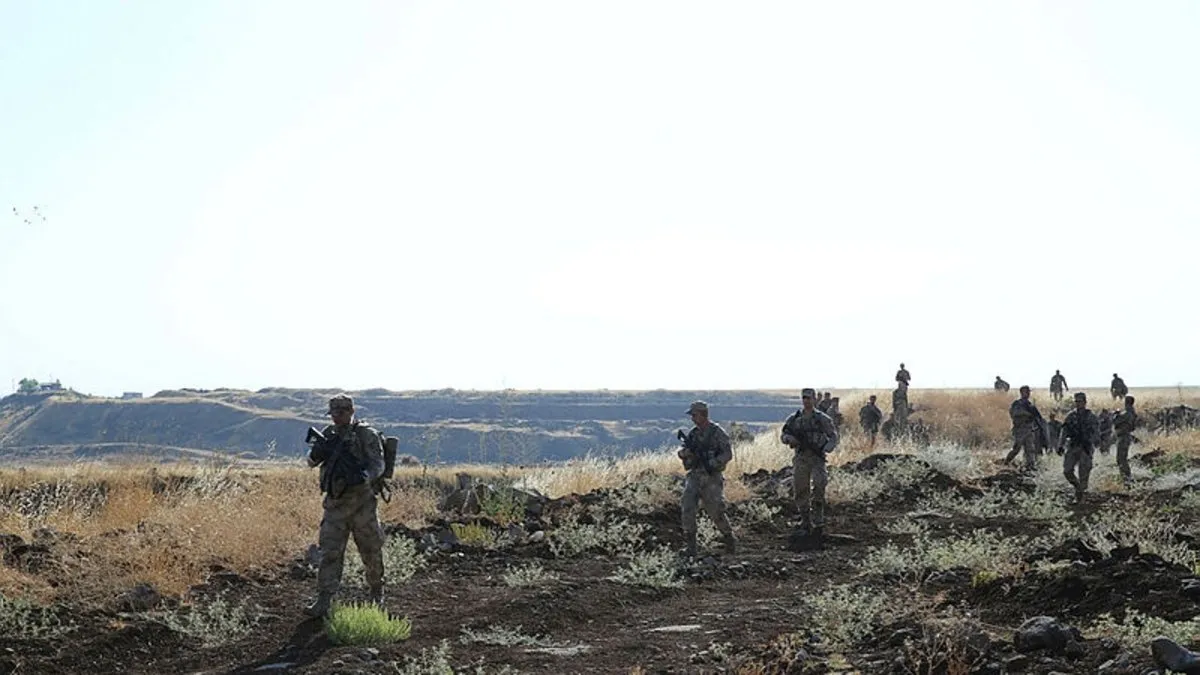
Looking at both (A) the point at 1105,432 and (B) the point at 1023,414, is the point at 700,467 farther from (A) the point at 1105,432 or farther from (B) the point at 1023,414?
(A) the point at 1105,432

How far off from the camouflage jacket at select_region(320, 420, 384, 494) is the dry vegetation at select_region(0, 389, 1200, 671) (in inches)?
62.6

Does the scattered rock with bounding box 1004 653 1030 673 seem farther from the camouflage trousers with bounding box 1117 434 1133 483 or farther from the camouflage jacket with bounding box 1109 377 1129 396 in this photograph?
the camouflage jacket with bounding box 1109 377 1129 396

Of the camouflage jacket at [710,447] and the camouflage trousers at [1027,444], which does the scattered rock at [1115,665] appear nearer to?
the camouflage jacket at [710,447]

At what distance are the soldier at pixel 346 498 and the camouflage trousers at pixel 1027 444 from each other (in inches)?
664

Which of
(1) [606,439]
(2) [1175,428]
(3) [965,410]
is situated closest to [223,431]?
(1) [606,439]

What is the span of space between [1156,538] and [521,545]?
6.78 m

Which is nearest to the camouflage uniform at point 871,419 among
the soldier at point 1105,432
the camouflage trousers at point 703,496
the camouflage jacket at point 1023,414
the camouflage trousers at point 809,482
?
the soldier at point 1105,432

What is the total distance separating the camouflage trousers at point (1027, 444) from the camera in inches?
877

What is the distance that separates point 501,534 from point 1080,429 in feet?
30.4

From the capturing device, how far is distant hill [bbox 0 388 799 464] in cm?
7431

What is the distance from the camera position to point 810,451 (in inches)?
542

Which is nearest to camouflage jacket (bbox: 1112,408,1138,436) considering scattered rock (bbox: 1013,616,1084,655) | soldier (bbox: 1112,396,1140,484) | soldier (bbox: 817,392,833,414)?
soldier (bbox: 1112,396,1140,484)

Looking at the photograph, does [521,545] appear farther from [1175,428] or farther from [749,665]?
[1175,428]

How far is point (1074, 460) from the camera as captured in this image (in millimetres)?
16781
